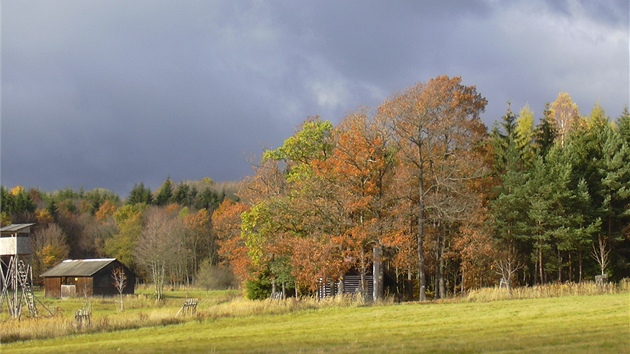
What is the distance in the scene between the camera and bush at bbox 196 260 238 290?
83.8 m

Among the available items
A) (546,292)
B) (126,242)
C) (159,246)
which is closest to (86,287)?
(159,246)

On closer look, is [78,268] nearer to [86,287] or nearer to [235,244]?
[86,287]

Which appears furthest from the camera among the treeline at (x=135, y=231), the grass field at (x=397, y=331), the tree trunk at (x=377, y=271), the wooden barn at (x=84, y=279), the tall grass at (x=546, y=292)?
the treeline at (x=135, y=231)

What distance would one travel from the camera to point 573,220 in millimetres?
44875

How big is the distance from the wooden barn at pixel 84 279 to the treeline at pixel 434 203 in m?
31.4

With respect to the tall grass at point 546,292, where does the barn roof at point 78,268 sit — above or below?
above

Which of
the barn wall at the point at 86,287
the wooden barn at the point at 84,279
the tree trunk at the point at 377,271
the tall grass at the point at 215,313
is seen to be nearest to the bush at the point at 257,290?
Answer: the tree trunk at the point at 377,271

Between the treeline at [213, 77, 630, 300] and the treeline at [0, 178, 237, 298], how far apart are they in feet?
116

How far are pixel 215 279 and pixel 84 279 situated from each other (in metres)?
15.8

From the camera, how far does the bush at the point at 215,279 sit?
83750 millimetres

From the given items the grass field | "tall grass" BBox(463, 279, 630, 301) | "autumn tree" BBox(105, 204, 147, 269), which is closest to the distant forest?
"tall grass" BBox(463, 279, 630, 301)

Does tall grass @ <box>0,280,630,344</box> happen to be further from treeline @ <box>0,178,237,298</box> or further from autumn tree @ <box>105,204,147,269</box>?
autumn tree @ <box>105,204,147,269</box>

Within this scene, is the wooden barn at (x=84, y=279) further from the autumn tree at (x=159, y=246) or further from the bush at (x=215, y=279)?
the bush at (x=215, y=279)

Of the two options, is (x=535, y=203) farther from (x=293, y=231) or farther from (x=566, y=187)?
(x=293, y=231)
